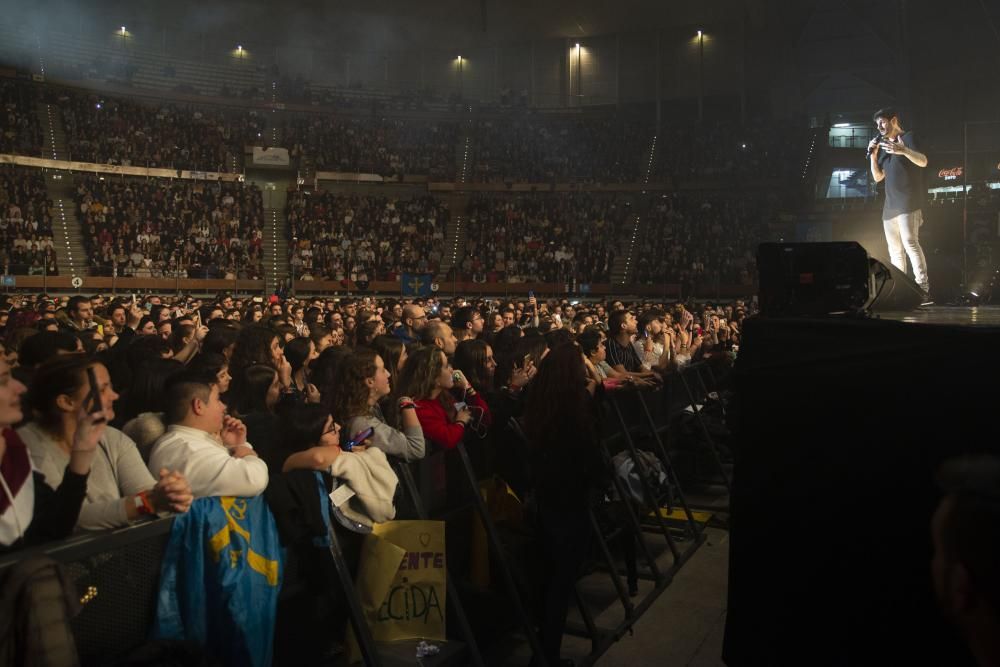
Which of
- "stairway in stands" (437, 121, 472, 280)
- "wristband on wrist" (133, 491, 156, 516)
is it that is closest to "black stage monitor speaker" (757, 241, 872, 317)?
"wristband on wrist" (133, 491, 156, 516)

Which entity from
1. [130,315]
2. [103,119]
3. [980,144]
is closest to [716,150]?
[980,144]

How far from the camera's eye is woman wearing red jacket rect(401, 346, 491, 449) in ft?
13.3

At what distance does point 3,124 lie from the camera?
2723 centimetres

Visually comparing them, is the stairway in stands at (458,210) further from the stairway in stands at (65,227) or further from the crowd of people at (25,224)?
the crowd of people at (25,224)

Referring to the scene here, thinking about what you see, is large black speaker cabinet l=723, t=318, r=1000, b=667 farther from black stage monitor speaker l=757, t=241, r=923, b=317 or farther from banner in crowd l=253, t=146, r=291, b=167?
banner in crowd l=253, t=146, r=291, b=167

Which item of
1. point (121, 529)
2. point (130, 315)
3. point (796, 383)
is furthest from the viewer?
point (130, 315)

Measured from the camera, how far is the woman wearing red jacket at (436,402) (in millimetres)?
4047

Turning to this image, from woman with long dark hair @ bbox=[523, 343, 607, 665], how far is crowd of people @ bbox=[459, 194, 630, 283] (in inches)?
968

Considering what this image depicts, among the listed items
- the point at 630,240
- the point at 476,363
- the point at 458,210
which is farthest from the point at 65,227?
the point at 476,363

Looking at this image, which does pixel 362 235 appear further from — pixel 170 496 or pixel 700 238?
pixel 170 496

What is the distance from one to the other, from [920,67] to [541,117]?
17833 mm

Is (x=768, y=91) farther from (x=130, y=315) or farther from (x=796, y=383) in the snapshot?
(x=796, y=383)

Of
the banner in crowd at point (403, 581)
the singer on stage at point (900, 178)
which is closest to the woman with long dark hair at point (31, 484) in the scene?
the banner in crowd at point (403, 581)

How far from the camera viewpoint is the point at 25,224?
24.5m
